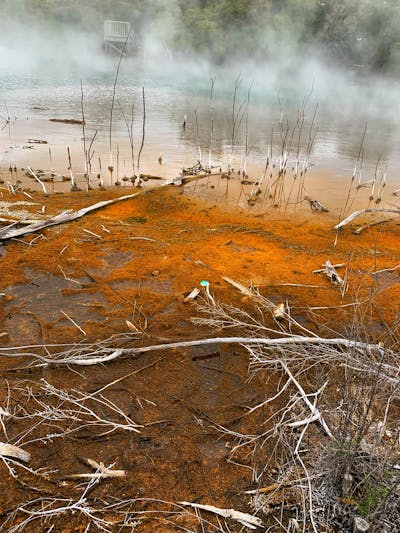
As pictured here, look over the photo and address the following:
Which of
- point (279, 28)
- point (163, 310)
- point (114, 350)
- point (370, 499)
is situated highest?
point (279, 28)

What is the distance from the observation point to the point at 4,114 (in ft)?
45.5

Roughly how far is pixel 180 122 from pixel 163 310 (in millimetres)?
12782

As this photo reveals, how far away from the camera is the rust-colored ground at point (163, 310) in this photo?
2.59 m

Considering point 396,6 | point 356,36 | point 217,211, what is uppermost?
point 396,6

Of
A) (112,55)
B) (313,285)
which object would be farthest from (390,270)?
(112,55)

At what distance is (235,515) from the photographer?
7.77 ft

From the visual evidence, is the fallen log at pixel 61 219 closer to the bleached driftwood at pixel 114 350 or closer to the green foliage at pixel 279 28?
the bleached driftwood at pixel 114 350

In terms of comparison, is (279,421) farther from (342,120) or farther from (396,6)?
(396,6)

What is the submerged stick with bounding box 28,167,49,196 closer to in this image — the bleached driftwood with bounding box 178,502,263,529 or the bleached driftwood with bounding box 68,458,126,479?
the bleached driftwood with bounding box 68,458,126,479

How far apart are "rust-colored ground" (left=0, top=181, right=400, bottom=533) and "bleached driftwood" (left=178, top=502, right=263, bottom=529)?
0.05 m

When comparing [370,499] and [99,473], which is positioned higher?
[370,499]

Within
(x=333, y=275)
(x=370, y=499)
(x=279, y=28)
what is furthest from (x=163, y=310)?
(x=279, y=28)

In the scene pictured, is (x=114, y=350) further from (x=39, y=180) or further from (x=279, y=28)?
(x=279, y=28)

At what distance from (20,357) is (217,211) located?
4562mm
